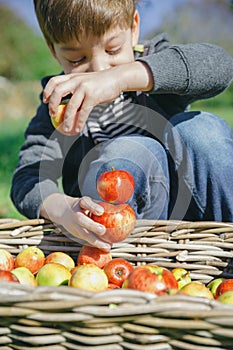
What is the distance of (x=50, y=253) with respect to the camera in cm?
172

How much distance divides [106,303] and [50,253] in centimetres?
74

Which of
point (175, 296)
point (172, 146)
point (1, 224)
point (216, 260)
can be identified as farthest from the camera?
point (172, 146)

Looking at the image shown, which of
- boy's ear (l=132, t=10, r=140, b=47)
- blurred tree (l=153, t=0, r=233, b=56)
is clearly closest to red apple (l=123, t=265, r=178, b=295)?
boy's ear (l=132, t=10, r=140, b=47)

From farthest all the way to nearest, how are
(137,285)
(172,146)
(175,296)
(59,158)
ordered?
(59,158) → (172,146) → (137,285) → (175,296)

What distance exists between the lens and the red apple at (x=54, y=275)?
1.50 m

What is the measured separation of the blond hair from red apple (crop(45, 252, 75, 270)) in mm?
687

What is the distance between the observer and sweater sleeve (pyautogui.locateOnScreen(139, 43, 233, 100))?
5.42 ft

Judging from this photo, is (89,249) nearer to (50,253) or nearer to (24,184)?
(50,253)

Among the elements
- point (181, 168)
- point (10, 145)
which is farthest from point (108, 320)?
point (10, 145)

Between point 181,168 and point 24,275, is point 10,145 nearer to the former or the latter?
point 181,168

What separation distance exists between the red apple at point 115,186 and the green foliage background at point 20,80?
2638 mm

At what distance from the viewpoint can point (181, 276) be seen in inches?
59.1

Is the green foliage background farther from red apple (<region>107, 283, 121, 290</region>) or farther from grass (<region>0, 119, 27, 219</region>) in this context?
red apple (<region>107, 283, 121, 290</region>)

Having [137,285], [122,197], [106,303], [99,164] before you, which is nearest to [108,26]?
[99,164]
